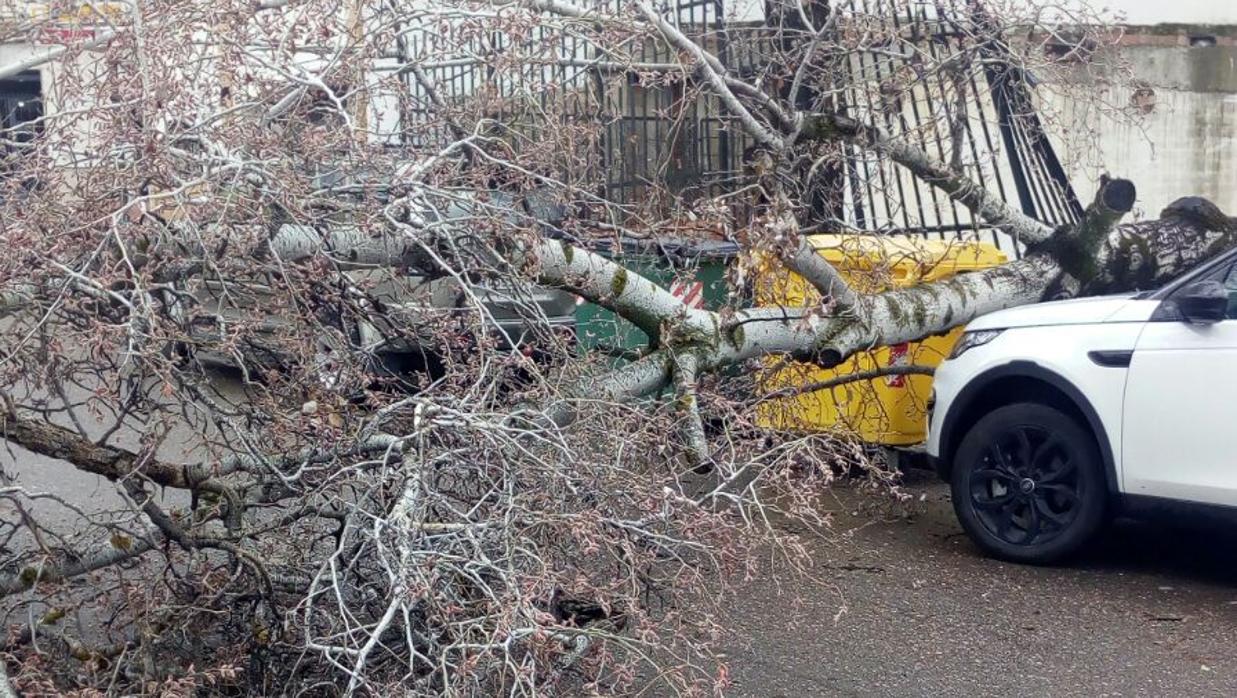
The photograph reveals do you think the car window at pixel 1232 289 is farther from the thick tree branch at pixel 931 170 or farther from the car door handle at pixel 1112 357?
the thick tree branch at pixel 931 170

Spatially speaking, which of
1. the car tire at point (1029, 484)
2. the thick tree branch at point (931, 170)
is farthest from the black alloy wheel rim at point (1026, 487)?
the thick tree branch at point (931, 170)

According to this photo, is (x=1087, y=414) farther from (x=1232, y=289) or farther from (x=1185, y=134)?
(x=1185, y=134)

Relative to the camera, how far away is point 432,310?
4621 millimetres

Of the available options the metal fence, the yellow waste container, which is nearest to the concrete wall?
the metal fence

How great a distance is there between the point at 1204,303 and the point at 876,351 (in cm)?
178

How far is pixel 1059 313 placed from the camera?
20.9ft

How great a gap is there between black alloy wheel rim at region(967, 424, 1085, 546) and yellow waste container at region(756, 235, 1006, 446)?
71cm

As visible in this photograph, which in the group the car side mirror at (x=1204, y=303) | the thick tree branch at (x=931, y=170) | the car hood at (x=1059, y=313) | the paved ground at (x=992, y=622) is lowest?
the paved ground at (x=992, y=622)

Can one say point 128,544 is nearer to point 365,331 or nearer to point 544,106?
point 365,331

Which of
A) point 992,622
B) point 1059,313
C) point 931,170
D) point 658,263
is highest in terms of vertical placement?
point 931,170

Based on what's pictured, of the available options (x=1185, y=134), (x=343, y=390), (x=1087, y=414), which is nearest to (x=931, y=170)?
(x=1087, y=414)

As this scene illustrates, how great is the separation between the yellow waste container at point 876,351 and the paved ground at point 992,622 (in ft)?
2.75

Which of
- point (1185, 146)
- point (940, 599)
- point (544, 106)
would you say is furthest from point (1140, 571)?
point (1185, 146)

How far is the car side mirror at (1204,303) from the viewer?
18.6 ft
